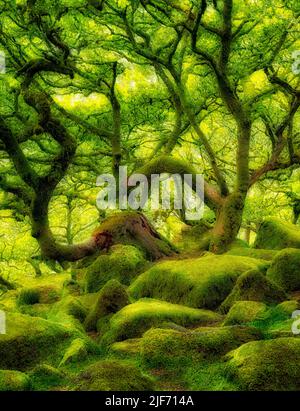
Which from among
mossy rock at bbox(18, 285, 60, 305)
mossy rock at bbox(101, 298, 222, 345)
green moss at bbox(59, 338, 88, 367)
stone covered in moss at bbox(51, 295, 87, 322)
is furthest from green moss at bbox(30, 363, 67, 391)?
mossy rock at bbox(18, 285, 60, 305)

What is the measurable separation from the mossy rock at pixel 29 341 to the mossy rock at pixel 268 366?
3186mm

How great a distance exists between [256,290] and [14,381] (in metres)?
4.98

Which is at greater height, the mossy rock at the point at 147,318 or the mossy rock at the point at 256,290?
the mossy rock at the point at 256,290

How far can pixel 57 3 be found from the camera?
12727 mm

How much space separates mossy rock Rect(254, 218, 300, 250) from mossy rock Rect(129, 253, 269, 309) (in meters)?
3.29

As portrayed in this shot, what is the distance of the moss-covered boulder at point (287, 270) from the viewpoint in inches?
403

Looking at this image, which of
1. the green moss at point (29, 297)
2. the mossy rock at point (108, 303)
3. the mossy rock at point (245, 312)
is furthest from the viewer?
the green moss at point (29, 297)

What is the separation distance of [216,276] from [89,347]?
384cm

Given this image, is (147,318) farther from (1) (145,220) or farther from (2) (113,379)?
(1) (145,220)

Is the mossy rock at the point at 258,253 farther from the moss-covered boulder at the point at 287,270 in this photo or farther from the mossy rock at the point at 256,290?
the mossy rock at the point at 256,290

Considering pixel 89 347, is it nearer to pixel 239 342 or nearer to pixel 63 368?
pixel 63 368

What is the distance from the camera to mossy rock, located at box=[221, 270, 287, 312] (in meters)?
9.02

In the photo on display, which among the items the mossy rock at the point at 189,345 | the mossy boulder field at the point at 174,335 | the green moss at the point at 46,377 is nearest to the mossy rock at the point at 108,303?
the mossy boulder field at the point at 174,335
